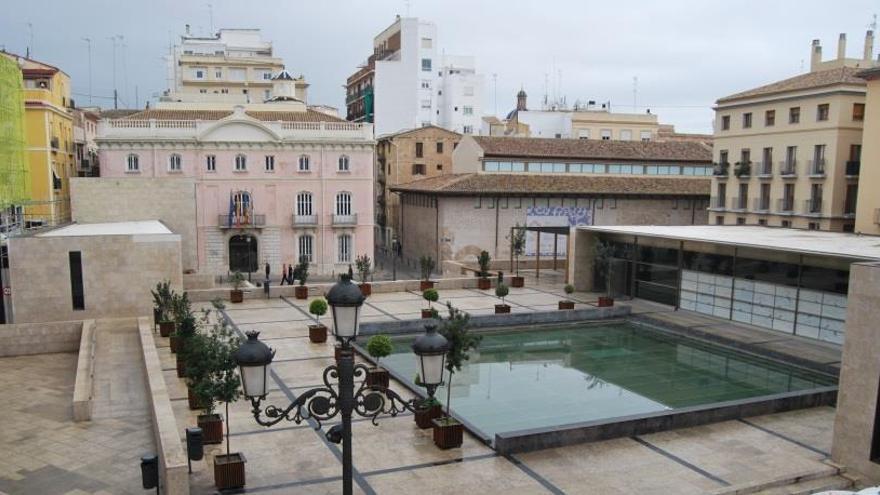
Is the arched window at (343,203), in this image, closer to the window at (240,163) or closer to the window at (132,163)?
the window at (240,163)

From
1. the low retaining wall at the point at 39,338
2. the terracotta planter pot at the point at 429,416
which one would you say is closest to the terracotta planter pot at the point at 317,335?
the low retaining wall at the point at 39,338

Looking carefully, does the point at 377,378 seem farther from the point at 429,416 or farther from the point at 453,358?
the point at 453,358

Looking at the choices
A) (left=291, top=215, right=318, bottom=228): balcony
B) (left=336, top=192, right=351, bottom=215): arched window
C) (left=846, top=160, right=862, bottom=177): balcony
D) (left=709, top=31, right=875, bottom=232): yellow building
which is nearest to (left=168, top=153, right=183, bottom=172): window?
(left=291, top=215, right=318, bottom=228): balcony

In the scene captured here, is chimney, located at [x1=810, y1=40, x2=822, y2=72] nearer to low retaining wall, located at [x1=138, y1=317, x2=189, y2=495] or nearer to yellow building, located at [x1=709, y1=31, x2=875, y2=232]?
yellow building, located at [x1=709, y1=31, x2=875, y2=232]

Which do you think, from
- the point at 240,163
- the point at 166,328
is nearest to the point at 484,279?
the point at 166,328

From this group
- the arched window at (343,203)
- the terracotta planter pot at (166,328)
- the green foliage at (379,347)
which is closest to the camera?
the green foliage at (379,347)

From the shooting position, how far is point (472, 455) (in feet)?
40.3

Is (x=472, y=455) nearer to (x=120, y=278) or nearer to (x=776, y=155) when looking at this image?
(x=120, y=278)

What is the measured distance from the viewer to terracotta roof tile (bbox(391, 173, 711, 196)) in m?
40.1

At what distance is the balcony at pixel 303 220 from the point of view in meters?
39.8

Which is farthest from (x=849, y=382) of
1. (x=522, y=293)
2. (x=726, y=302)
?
(x=522, y=293)

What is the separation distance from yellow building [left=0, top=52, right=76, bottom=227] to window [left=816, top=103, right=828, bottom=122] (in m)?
39.1

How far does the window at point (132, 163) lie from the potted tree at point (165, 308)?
761 inches

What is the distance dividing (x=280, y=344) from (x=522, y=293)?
1244cm
